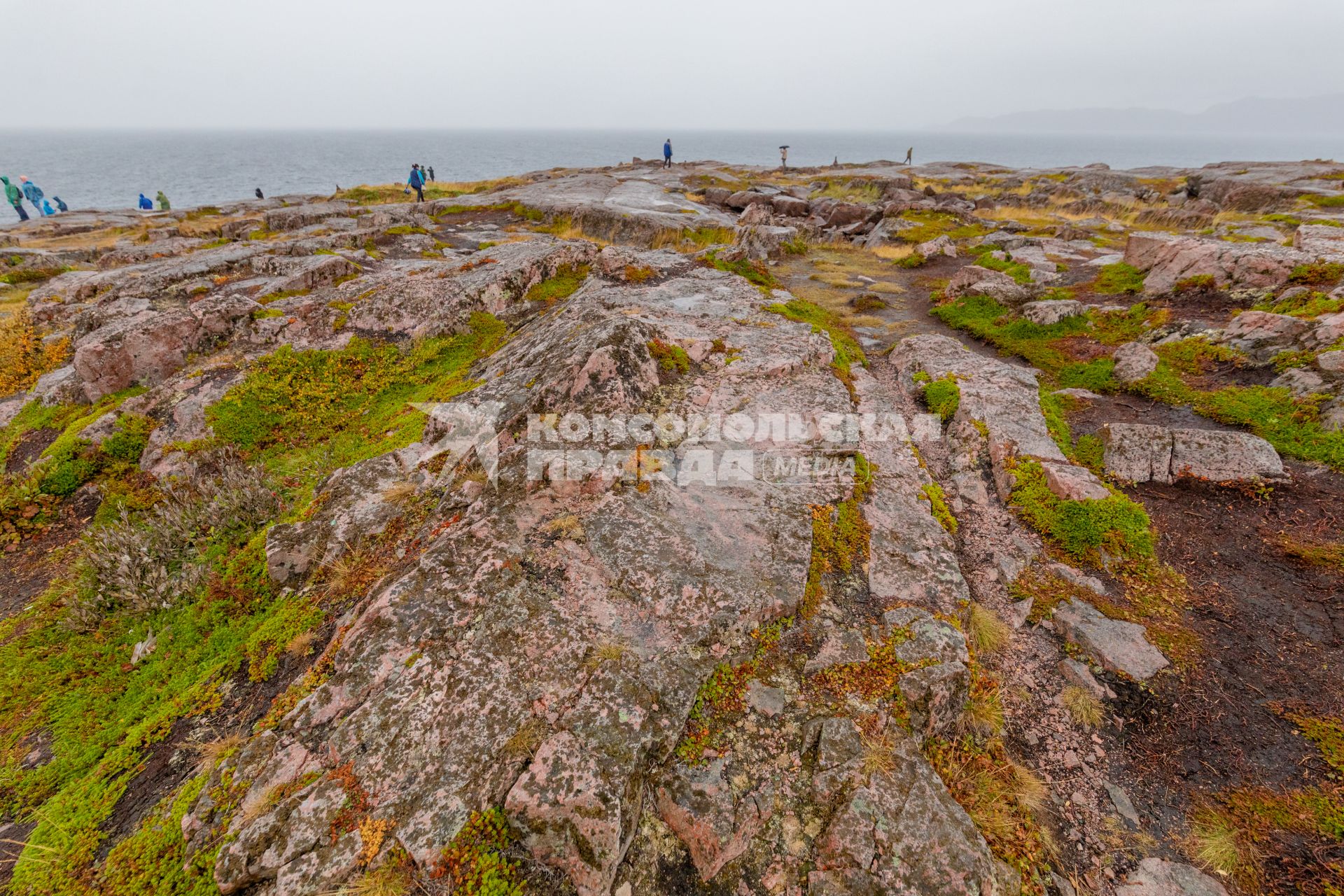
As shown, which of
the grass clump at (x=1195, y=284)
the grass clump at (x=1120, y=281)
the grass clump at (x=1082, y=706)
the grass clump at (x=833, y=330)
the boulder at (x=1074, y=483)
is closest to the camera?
the grass clump at (x=1082, y=706)

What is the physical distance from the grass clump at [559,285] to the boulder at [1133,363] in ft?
48.3

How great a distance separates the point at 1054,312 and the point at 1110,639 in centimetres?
1230

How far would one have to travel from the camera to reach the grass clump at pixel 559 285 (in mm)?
16062

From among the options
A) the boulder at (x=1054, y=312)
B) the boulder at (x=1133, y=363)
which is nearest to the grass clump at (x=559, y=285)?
the boulder at (x=1054, y=312)

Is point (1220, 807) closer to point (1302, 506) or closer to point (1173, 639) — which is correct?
point (1173, 639)

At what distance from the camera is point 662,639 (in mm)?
6176

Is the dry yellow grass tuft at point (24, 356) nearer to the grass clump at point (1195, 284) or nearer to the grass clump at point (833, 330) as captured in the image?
the grass clump at point (833, 330)

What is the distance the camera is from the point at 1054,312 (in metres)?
15.8

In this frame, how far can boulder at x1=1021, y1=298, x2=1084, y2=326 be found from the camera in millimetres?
15805

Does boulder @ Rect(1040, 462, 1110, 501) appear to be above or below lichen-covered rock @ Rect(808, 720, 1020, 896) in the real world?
above

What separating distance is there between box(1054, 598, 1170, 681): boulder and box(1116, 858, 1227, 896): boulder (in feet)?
7.21

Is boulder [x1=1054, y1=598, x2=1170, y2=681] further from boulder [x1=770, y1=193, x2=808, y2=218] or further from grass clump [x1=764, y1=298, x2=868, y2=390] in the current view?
boulder [x1=770, y1=193, x2=808, y2=218]

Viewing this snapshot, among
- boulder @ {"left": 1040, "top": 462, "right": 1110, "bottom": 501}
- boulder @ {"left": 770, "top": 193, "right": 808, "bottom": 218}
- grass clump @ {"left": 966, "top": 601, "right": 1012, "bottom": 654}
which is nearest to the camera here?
grass clump @ {"left": 966, "top": 601, "right": 1012, "bottom": 654}

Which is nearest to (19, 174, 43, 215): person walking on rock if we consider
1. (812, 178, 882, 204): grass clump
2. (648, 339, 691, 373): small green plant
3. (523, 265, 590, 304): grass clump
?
(523, 265, 590, 304): grass clump
